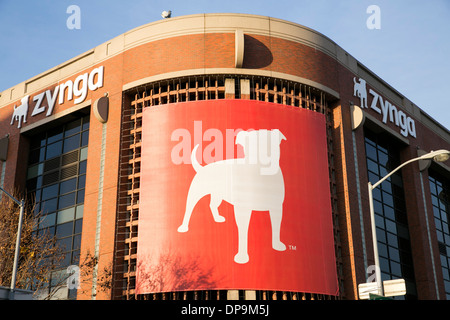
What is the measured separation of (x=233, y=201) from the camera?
33.3m

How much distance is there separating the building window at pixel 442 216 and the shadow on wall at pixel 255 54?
21237mm

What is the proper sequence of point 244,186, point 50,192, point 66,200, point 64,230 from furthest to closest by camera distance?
point 50,192 < point 66,200 < point 64,230 < point 244,186

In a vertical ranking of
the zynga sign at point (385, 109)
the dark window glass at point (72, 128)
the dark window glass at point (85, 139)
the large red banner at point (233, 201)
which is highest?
the zynga sign at point (385, 109)

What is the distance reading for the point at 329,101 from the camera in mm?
40062

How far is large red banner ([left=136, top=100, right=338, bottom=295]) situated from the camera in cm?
3247

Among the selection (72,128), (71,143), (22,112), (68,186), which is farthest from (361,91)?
(22,112)

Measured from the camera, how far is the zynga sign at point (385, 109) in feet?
137

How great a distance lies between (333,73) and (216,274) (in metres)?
16.3

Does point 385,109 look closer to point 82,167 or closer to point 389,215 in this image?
point 389,215

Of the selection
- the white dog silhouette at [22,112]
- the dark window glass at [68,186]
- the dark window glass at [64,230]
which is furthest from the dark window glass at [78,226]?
the white dog silhouette at [22,112]

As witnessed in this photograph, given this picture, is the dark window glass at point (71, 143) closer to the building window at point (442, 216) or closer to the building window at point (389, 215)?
the building window at point (389, 215)

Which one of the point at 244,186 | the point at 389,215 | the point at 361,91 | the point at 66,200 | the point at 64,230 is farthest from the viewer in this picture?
the point at 389,215

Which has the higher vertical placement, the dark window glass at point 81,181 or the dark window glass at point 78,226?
the dark window glass at point 81,181

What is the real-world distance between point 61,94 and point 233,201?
16233 millimetres
